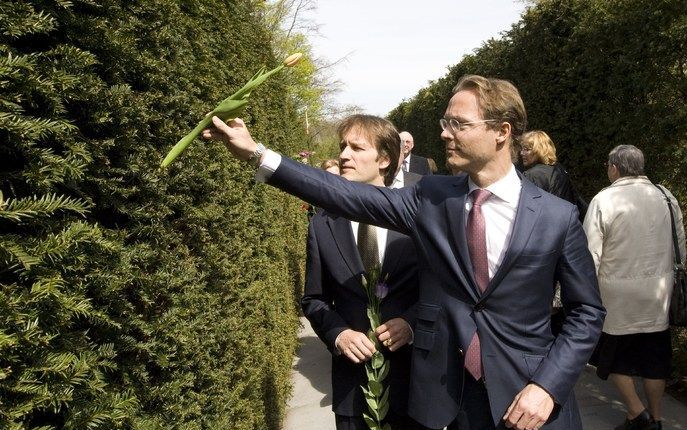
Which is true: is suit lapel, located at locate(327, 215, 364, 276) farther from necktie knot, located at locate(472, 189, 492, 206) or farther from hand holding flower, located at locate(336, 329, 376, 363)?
necktie knot, located at locate(472, 189, 492, 206)

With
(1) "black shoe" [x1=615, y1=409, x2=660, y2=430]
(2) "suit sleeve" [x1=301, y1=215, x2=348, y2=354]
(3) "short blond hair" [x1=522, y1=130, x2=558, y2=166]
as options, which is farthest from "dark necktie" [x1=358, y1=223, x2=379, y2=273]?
(3) "short blond hair" [x1=522, y1=130, x2=558, y2=166]

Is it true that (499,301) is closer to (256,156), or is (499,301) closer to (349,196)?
(349,196)

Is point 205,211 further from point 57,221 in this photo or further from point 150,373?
A: point 57,221

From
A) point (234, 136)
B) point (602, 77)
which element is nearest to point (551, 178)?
point (602, 77)

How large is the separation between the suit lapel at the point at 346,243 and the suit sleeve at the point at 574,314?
98cm

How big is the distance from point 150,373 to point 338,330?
3.41 feet

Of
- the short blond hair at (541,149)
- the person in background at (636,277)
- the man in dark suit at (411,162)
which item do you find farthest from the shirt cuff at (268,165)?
the man in dark suit at (411,162)

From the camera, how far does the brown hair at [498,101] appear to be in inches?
94.9

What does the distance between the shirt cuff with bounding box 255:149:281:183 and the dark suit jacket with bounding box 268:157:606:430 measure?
21 millimetres

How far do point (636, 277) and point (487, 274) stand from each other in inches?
122

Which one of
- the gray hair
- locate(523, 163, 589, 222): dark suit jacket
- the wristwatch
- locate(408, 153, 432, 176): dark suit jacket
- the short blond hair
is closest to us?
the wristwatch

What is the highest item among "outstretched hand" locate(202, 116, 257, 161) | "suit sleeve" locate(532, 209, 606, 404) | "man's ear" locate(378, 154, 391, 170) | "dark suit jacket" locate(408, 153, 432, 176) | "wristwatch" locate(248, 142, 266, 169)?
"outstretched hand" locate(202, 116, 257, 161)

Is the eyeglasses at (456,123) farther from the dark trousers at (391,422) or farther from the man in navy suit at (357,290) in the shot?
the dark trousers at (391,422)

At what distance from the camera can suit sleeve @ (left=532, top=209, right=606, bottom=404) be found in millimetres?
2223
